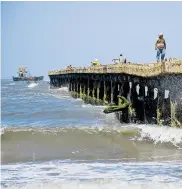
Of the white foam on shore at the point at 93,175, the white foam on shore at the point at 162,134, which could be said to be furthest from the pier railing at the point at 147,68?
the white foam on shore at the point at 93,175

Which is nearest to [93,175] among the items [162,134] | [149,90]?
[162,134]

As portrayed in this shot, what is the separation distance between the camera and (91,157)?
1480 cm

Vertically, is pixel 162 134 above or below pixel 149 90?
below

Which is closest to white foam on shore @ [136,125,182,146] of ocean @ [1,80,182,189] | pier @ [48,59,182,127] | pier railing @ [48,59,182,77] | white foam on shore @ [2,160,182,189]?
ocean @ [1,80,182,189]

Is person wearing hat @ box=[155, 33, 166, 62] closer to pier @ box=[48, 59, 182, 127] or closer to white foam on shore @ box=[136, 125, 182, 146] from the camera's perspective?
pier @ box=[48, 59, 182, 127]

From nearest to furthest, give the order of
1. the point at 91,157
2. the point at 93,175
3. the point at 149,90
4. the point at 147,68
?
the point at 93,175 < the point at 91,157 < the point at 147,68 < the point at 149,90

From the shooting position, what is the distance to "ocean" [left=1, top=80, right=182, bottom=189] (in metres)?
10.6

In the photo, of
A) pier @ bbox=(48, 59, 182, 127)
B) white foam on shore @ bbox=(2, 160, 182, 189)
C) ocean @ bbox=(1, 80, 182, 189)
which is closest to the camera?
white foam on shore @ bbox=(2, 160, 182, 189)

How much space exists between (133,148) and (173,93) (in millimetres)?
3370

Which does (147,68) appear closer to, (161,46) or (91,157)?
(161,46)

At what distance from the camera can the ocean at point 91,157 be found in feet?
34.9

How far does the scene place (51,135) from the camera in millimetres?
19391

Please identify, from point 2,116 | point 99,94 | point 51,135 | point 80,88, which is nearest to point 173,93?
point 51,135

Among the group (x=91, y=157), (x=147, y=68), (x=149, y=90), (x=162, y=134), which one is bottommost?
(x=91, y=157)
